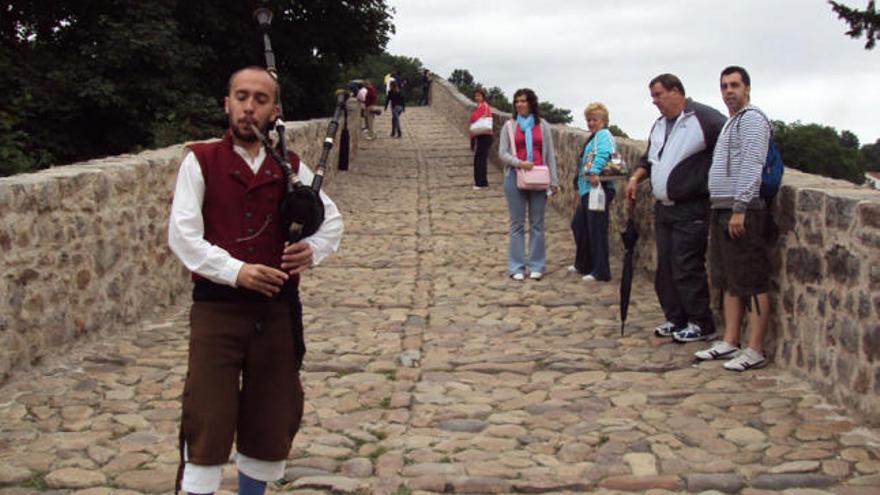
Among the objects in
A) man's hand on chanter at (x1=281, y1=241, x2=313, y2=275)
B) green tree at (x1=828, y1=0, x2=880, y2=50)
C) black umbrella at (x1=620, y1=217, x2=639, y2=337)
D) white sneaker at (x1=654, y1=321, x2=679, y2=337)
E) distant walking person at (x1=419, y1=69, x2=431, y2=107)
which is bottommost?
white sneaker at (x1=654, y1=321, x2=679, y2=337)

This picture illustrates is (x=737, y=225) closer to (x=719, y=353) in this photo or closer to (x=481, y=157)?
A: (x=719, y=353)

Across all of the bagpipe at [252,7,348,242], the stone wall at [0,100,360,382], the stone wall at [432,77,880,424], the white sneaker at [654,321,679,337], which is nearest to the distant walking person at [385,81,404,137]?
the stone wall at [0,100,360,382]

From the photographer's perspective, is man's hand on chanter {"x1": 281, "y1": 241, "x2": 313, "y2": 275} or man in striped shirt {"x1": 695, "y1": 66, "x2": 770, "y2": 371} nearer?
man's hand on chanter {"x1": 281, "y1": 241, "x2": 313, "y2": 275}

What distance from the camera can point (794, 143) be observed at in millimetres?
56719

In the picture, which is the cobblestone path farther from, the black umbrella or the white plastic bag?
the white plastic bag

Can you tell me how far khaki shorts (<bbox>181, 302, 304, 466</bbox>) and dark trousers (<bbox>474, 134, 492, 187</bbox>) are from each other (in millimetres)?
12935

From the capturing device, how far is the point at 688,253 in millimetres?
7035

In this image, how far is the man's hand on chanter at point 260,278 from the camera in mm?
3357

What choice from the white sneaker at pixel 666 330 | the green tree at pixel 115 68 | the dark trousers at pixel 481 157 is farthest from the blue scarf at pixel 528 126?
the dark trousers at pixel 481 157

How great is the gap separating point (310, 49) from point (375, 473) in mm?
19806

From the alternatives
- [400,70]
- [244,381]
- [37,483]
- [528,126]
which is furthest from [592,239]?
[400,70]

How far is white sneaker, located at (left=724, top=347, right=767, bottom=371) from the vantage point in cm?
632

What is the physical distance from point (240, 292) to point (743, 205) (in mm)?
3727

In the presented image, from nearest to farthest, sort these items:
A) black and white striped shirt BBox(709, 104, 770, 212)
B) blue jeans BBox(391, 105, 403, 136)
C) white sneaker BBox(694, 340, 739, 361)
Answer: black and white striped shirt BBox(709, 104, 770, 212), white sneaker BBox(694, 340, 739, 361), blue jeans BBox(391, 105, 403, 136)
